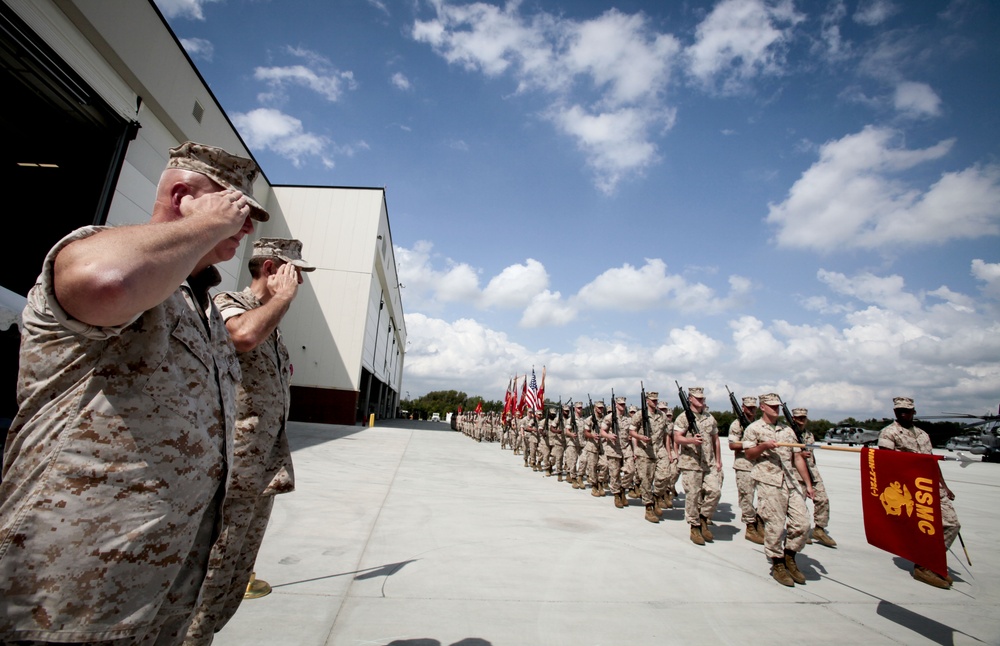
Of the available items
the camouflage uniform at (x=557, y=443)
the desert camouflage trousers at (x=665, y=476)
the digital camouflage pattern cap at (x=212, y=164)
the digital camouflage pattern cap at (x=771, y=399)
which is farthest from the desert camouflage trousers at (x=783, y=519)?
the camouflage uniform at (x=557, y=443)

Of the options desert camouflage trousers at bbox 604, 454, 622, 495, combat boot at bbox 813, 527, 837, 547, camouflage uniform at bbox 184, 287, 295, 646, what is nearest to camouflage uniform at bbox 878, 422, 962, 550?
combat boot at bbox 813, 527, 837, 547

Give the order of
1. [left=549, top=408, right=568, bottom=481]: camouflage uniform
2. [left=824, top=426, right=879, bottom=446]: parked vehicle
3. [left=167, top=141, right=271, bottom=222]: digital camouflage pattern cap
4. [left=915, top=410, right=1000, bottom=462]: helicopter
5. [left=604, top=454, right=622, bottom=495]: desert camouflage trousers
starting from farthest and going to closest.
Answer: [left=824, top=426, right=879, bottom=446]: parked vehicle, [left=915, top=410, right=1000, bottom=462]: helicopter, [left=549, top=408, right=568, bottom=481]: camouflage uniform, [left=604, top=454, right=622, bottom=495]: desert camouflage trousers, [left=167, top=141, right=271, bottom=222]: digital camouflage pattern cap

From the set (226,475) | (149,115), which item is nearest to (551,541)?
(226,475)

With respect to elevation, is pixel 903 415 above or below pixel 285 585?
above

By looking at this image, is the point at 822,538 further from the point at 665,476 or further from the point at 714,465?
the point at 665,476

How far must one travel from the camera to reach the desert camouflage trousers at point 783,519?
431 centimetres

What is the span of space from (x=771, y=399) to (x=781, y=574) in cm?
187

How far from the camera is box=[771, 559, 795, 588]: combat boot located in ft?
13.4

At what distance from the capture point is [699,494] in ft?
19.0

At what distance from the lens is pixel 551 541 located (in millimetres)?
4938

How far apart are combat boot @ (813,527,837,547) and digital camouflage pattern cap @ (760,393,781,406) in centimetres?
221

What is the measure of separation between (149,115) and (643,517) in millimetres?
11484

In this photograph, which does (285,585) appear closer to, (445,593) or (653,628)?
(445,593)

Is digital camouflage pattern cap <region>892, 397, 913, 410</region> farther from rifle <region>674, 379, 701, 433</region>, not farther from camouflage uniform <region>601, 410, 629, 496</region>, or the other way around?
camouflage uniform <region>601, 410, 629, 496</region>
